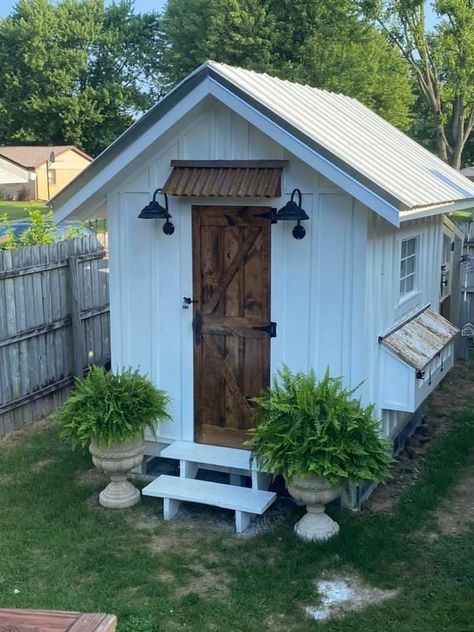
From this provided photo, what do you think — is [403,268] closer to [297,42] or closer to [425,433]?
[425,433]

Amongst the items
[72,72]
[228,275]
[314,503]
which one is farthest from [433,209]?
[72,72]

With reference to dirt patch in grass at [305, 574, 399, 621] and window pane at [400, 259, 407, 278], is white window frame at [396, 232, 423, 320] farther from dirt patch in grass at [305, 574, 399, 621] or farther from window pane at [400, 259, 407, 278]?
dirt patch in grass at [305, 574, 399, 621]

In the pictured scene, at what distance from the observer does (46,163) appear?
4178cm

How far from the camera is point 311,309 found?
231 inches

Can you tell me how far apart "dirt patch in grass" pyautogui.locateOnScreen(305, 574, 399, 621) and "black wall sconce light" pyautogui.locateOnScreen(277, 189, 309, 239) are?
2.60m

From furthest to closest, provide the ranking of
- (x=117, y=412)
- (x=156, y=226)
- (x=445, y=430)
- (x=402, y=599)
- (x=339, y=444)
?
(x=445, y=430) → (x=156, y=226) → (x=117, y=412) → (x=339, y=444) → (x=402, y=599)

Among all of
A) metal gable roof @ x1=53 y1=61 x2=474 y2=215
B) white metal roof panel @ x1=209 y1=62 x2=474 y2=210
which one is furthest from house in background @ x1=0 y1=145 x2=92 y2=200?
metal gable roof @ x1=53 y1=61 x2=474 y2=215

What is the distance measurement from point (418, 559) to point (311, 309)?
6.72 feet

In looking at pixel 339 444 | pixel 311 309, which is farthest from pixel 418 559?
pixel 311 309

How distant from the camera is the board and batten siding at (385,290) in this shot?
5.82 metres

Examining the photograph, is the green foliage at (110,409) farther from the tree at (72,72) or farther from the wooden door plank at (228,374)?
the tree at (72,72)

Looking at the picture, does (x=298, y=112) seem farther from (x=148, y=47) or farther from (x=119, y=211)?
(x=148, y=47)

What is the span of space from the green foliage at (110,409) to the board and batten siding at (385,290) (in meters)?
1.81

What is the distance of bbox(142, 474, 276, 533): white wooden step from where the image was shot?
560 cm
